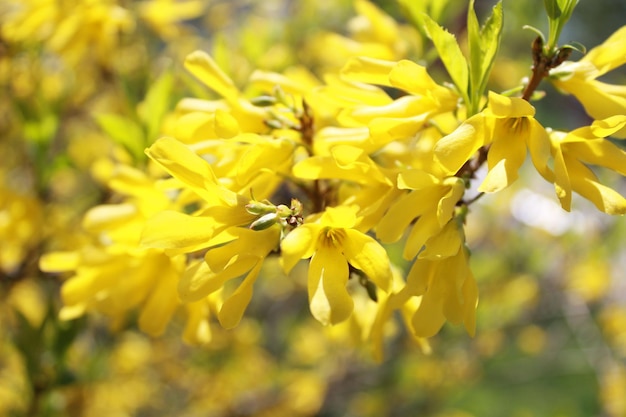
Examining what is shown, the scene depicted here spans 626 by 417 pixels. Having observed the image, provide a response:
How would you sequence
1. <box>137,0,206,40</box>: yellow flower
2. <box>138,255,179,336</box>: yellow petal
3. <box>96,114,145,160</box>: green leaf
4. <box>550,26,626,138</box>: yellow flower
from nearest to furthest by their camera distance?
1. <box>550,26,626,138</box>: yellow flower
2. <box>138,255,179,336</box>: yellow petal
3. <box>96,114,145,160</box>: green leaf
4. <box>137,0,206,40</box>: yellow flower

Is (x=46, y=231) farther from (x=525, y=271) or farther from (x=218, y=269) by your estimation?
(x=525, y=271)

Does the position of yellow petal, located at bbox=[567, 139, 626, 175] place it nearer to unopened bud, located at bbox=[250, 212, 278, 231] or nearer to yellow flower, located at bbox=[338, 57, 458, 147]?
yellow flower, located at bbox=[338, 57, 458, 147]

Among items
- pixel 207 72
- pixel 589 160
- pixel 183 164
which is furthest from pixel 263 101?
pixel 589 160

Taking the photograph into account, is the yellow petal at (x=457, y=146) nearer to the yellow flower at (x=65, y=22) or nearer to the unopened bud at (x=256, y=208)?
the unopened bud at (x=256, y=208)

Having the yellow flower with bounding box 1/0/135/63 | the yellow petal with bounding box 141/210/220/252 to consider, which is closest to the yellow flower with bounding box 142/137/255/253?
the yellow petal with bounding box 141/210/220/252

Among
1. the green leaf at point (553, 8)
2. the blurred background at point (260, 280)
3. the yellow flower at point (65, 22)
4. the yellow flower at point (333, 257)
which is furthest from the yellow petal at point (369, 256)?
the yellow flower at point (65, 22)
